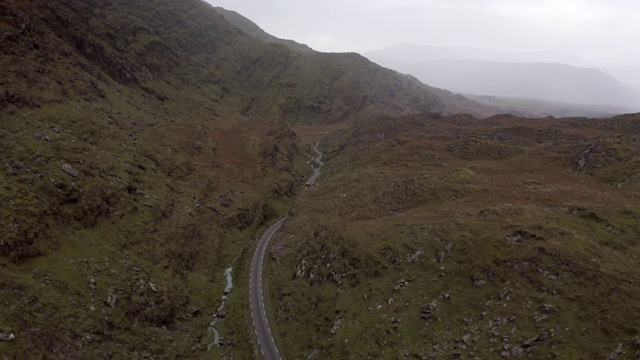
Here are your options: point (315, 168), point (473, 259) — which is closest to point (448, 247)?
point (473, 259)

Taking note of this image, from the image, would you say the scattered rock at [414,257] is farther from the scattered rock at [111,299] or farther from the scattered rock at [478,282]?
the scattered rock at [111,299]

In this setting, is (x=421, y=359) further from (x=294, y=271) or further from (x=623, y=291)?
(x=294, y=271)

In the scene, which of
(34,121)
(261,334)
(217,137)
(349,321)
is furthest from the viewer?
(217,137)

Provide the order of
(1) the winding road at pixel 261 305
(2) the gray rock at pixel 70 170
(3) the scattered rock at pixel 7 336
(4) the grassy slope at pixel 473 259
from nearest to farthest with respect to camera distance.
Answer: (3) the scattered rock at pixel 7 336
(4) the grassy slope at pixel 473 259
(1) the winding road at pixel 261 305
(2) the gray rock at pixel 70 170

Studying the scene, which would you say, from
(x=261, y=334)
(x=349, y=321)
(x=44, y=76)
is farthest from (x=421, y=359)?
(x=44, y=76)

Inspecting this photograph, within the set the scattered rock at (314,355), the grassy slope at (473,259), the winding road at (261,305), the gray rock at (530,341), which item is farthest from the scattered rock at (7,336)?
the gray rock at (530,341)

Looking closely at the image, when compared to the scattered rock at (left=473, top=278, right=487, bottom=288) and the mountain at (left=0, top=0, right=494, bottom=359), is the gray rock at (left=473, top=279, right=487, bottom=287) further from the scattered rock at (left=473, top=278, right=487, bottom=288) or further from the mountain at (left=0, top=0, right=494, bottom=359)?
the mountain at (left=0, top=0, right=494, bottom=359)
